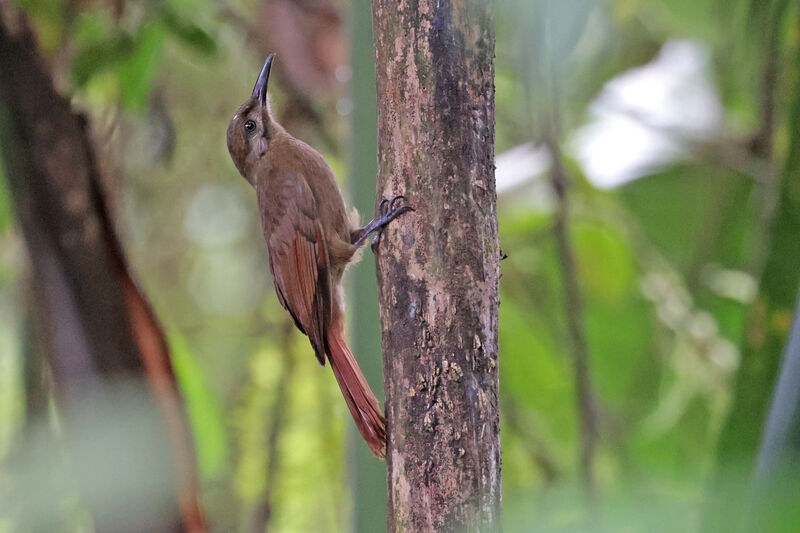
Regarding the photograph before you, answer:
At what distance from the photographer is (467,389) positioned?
1.00 metres

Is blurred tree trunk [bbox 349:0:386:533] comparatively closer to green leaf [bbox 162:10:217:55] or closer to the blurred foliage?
the blurred foliage

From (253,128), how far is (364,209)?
3.52 ft

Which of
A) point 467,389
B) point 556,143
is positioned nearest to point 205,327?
point 556,143

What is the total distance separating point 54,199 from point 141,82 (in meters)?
0.60

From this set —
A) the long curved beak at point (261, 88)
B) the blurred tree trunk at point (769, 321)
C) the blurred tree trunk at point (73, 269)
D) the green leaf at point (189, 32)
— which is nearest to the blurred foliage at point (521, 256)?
the green leaf at point (189, 32)

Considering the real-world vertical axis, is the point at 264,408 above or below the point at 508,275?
below

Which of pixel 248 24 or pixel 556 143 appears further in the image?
pixel 248 24

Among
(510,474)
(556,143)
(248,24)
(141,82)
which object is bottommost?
(510,474)

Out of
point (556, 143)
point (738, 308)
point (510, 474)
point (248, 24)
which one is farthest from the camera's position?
point (248, 24)

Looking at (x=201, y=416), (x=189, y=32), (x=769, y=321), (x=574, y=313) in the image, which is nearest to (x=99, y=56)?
(x=189, y=32)

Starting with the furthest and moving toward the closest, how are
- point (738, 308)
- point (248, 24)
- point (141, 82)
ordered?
point (248, 24) < point (738, 308) < point (141, 82)

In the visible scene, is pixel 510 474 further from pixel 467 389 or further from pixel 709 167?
pixel 467 389

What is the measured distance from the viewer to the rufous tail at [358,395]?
4.18ft

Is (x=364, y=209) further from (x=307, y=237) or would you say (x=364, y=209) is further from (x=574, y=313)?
(x=574, y=313)
